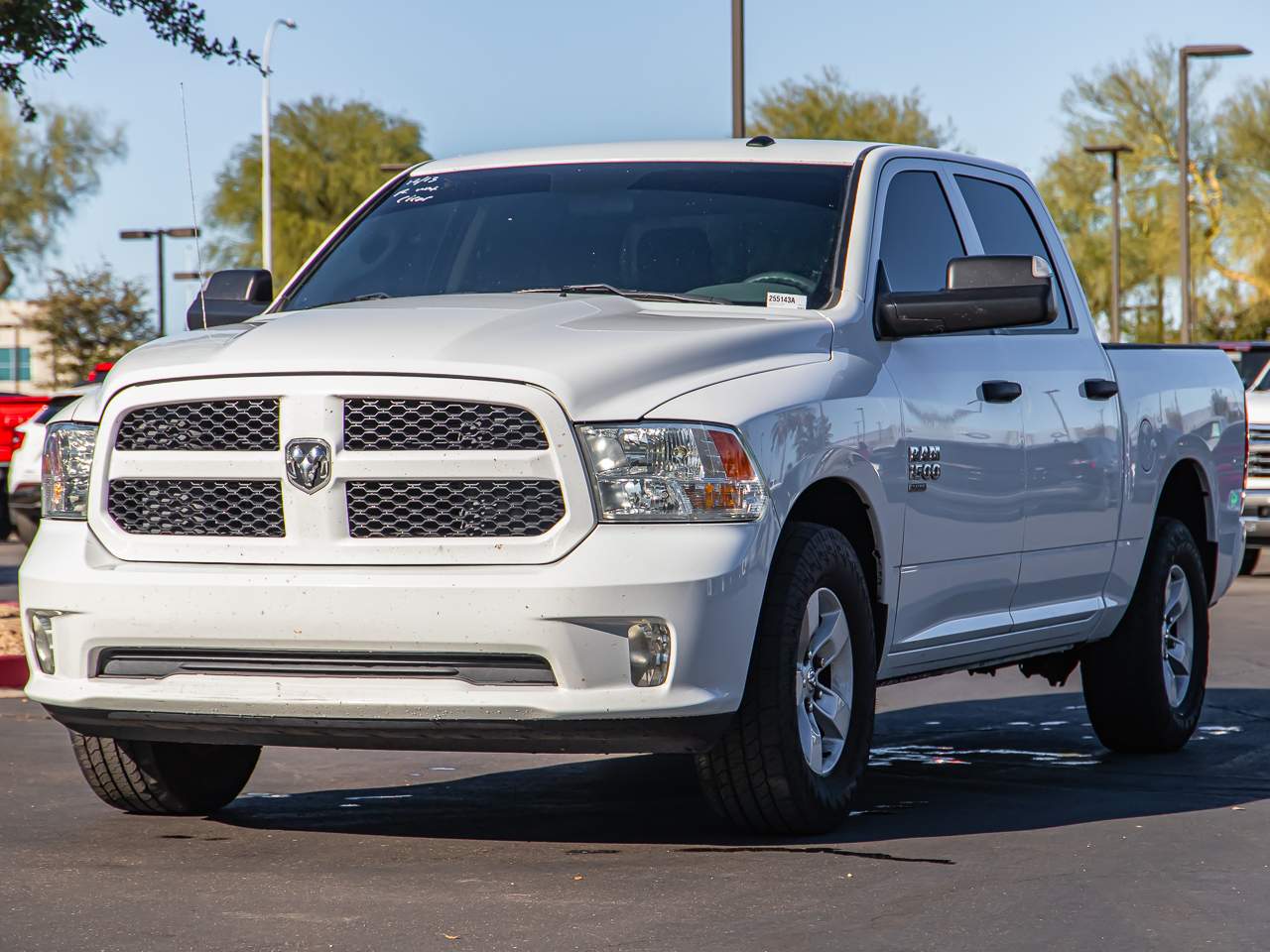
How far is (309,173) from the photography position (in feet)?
204

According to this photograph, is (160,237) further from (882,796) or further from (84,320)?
(882,796)

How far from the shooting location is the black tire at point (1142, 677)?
8.23 m

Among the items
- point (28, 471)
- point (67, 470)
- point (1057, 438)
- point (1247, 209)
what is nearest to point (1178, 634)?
point (1057, 438)

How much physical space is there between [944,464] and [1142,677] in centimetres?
187

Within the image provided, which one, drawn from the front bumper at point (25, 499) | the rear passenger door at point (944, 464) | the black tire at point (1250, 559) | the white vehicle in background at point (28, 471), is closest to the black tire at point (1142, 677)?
the rear passenger door at point (944, 464)

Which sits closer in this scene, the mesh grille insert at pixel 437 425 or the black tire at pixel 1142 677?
the mesh grille insert at pixel 437 425

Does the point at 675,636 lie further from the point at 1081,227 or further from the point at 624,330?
the point at 1081,227

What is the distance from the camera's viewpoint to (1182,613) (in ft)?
28.6

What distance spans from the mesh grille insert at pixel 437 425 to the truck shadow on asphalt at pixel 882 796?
1.19 metres

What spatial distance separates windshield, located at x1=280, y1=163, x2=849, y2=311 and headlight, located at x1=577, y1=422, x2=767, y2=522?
1088 millimetres

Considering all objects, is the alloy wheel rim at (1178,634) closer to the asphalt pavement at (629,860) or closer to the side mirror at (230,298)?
the asphalt pavement at (629,860)

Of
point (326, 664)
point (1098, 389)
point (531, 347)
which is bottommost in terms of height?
point (326, 664)

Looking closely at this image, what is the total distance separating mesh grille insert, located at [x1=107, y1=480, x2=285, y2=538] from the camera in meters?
5.77

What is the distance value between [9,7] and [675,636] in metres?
7.56
